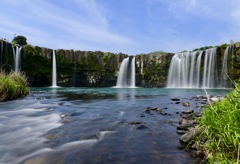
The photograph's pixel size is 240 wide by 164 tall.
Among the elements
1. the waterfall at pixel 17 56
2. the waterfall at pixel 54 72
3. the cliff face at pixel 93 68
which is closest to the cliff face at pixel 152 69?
the cliff face at pixel 93 68

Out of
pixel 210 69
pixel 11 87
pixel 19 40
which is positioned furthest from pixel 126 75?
pixel 11 87

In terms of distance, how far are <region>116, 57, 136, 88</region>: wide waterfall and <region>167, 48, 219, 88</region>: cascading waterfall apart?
39.3ft

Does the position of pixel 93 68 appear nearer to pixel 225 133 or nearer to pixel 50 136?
pixel 50 136

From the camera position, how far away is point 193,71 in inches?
2074

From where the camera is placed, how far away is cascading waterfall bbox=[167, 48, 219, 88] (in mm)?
48719

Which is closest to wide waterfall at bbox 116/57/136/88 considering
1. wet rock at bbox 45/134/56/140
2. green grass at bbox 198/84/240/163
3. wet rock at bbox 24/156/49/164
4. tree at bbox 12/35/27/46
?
tree at bbox 12/35/27/46

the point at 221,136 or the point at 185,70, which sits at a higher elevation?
the point at 185,70

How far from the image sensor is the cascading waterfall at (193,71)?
48719 mm

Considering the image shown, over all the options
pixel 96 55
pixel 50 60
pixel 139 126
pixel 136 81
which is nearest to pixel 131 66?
pixel 136 81

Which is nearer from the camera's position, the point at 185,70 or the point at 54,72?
the point at 185,70

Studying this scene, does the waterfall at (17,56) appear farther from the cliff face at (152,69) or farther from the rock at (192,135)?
the rock at (192,135)

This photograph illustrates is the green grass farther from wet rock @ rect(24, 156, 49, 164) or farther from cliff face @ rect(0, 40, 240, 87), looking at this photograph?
cliff face @ rect(0, 40, 240, 87)

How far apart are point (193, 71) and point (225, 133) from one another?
2040 inches

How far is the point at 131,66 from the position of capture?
2518 inches
